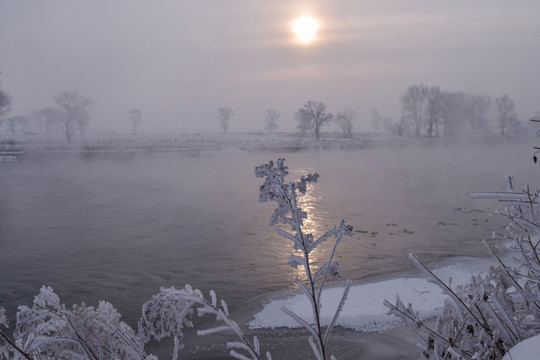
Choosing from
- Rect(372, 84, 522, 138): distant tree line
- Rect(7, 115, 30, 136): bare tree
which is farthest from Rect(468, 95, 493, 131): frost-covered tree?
Rect(7, 115, 30, 136): bare tree

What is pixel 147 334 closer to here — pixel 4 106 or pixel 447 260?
pixel 447 260

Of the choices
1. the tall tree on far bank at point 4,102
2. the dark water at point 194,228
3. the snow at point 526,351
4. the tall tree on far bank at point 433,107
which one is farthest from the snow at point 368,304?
the tall tree on far bank at point 433,107

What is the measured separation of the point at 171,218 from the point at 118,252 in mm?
5520

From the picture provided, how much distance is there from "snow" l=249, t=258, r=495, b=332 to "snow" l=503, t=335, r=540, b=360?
734 cm

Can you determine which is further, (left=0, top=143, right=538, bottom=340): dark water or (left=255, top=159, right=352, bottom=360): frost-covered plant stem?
(left=0, top=143, right=538, bottom=340): dark water

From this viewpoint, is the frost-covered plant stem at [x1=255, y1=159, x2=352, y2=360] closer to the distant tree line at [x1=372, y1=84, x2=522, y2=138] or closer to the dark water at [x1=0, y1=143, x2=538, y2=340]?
the dark water at [x1=0, y1=143, x2=538, y2=340]

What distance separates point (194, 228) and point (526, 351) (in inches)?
669

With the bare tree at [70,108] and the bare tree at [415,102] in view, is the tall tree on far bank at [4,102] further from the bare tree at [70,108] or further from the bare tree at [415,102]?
the bare tree at [415,102]

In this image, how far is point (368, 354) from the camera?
7781 mm

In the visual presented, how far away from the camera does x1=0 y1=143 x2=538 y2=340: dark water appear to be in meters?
11.9

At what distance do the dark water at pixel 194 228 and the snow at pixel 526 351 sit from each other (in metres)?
8.86

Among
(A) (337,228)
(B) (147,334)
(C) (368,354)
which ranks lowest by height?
(C) (368,354)

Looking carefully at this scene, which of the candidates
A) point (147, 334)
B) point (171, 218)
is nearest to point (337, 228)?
point (147, 334)

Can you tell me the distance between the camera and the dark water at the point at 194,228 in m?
11.9
